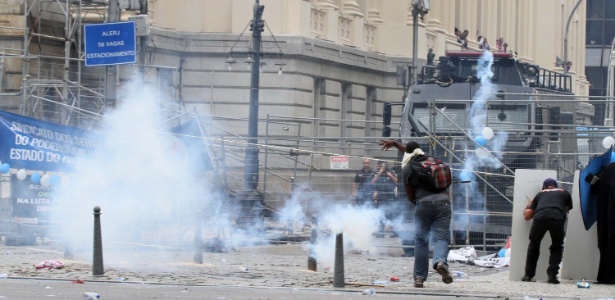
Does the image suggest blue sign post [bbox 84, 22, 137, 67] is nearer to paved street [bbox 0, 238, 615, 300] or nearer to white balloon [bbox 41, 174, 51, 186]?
white balloon [bbox 41, 174, 51, 186]

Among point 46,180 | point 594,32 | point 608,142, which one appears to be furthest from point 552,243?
point 594,32

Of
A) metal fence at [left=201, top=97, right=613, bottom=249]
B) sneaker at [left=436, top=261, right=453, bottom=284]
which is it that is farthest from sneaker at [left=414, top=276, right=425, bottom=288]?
metal fence at [left=201, top=97, right=613, bottom=249]

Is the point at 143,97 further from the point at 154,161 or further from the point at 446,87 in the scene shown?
the point at 446,87

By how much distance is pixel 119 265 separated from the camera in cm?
1831

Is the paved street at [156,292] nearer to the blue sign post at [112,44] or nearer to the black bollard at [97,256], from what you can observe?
the black bollard at [97,256]

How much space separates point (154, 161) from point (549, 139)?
660 centimetres

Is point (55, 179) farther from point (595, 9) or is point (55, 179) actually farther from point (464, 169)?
point (595, 9)

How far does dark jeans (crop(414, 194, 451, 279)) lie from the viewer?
16281 mm

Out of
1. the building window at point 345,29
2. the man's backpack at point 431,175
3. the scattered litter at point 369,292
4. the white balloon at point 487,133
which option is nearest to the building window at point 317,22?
the building window at point 345,29

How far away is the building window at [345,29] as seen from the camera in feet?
141

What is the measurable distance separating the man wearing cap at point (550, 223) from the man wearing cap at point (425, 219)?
1.49 metres

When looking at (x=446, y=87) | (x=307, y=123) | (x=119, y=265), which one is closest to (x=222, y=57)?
(x=307, y=123)

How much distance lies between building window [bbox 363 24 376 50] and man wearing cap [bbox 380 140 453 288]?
94.6ft

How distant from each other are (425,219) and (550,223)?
1757mm
